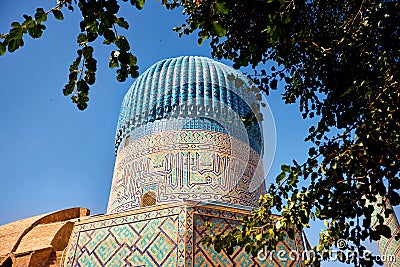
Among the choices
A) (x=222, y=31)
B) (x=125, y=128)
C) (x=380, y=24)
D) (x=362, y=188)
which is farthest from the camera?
(x=125, y=128)

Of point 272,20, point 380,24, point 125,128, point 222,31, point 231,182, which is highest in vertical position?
point 125,128

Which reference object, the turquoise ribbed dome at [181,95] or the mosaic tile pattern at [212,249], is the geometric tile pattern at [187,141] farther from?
the mosaic tile pattern at [212,249]

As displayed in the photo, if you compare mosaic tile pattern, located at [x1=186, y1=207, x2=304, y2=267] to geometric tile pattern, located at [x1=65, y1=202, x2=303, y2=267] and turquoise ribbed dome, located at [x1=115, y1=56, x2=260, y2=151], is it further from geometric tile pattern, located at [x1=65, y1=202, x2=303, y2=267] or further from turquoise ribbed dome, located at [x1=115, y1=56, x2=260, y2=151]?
turquoise ribbed dome, located at [x1=115, y1=56, x2=260, y2=151]

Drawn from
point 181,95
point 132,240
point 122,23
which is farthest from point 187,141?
point 122,23

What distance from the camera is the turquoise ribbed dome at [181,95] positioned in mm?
7977

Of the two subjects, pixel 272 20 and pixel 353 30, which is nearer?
pixel 272 20

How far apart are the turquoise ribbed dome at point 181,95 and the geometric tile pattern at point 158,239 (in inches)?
107

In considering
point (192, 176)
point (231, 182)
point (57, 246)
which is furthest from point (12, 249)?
point (231, 182)

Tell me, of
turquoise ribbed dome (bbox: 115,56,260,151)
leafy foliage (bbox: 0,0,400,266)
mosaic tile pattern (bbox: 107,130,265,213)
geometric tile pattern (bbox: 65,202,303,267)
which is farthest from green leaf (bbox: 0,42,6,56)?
turquoise ribbed dome (bbox: 115,56,260,151)

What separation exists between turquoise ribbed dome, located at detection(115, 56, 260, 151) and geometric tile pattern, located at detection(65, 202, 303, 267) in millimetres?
2717

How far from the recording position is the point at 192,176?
728cm

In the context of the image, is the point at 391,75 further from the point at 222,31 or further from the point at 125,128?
the point at 125,128

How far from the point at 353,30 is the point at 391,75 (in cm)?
47

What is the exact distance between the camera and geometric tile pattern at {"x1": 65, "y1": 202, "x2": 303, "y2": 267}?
17.1ft
